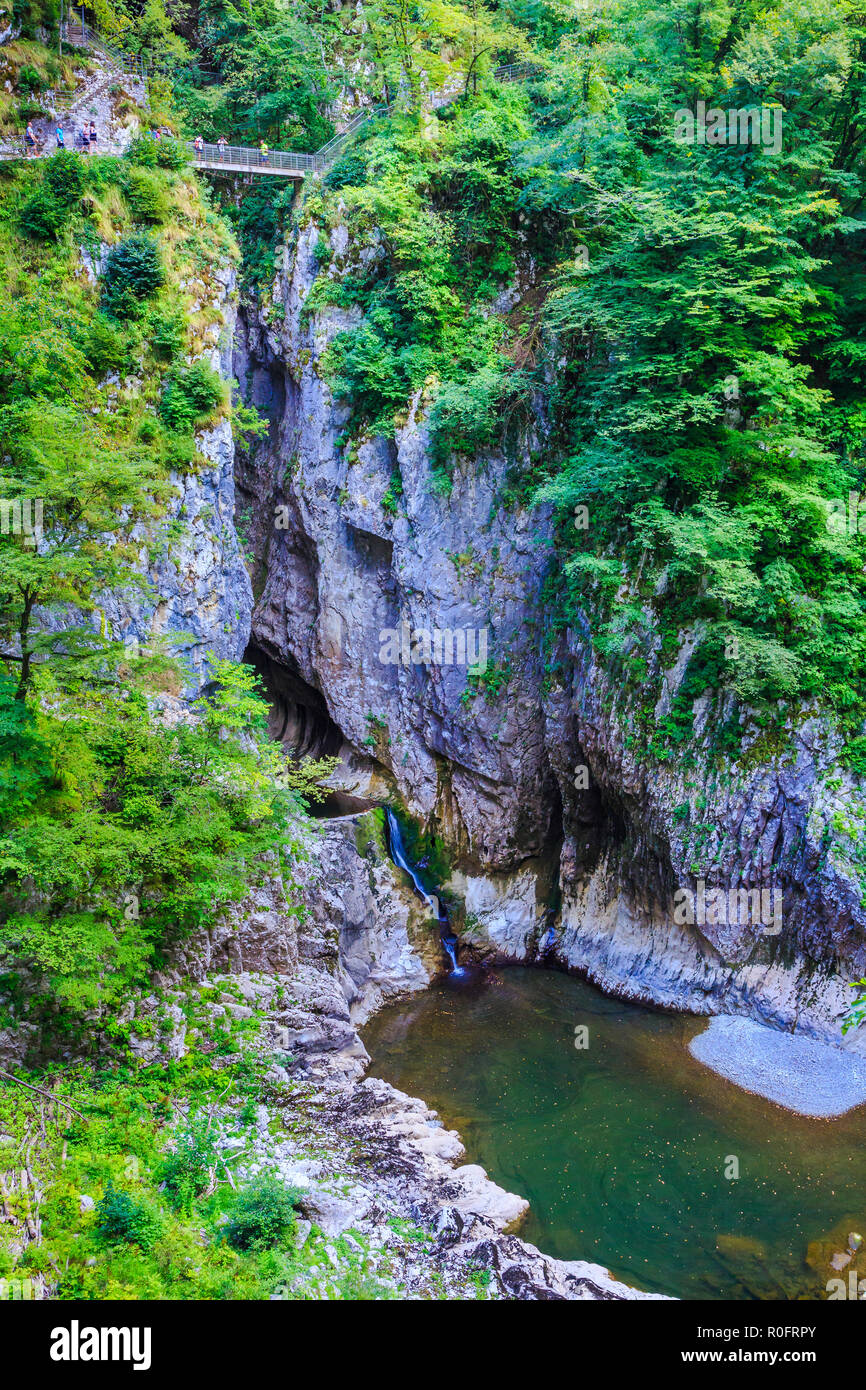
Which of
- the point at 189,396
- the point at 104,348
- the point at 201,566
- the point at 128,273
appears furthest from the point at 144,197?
the point at 201,566

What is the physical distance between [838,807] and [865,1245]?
6216 mm

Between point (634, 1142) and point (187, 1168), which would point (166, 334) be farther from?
point (634, 1142)

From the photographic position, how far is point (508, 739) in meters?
20.4

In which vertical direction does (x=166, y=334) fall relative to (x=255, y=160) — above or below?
below

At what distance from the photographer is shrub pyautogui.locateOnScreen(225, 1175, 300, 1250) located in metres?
9.44

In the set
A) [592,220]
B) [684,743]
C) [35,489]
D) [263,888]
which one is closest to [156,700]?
[263,888]

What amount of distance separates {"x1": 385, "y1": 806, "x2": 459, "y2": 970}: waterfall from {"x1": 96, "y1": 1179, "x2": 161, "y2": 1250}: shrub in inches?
444

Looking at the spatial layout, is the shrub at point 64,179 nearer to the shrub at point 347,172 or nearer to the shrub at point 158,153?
the shrub at point 158,153

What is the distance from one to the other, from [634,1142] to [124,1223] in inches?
314

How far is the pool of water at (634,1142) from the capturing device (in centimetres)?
1138

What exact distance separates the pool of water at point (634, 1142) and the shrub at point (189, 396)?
42.7ft

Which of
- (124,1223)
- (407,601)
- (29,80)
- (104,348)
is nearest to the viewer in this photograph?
(124,1223)

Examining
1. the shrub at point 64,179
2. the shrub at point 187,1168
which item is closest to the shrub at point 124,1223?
the shrub at point 187,1168

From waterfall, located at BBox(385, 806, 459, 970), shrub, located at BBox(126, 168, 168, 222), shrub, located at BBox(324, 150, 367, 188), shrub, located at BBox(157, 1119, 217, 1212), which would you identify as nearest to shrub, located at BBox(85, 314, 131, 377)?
shrub, located at BBox(126, 168, 168, 222)
